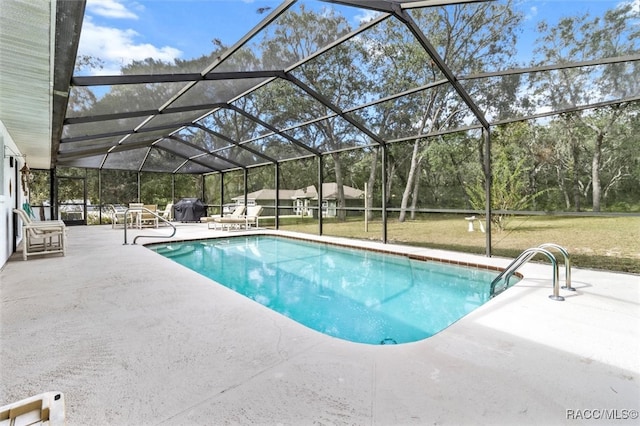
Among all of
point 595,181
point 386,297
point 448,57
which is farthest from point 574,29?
point 595,181

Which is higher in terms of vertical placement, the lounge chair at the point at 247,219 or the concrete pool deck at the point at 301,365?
the lounge chair at the point at 247,219

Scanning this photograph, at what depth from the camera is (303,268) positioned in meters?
6.09

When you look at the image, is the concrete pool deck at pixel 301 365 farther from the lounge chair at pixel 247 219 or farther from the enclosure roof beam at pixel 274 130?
the lounge chair at pixel 247 219

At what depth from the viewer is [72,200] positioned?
503 inches

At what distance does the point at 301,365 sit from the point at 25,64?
349cm

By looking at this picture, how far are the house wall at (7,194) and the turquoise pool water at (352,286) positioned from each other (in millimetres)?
2653

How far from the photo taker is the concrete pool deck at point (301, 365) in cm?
151

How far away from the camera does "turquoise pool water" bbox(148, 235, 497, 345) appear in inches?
139

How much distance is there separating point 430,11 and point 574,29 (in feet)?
7.07

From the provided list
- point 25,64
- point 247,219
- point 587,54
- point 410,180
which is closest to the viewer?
point 25,64

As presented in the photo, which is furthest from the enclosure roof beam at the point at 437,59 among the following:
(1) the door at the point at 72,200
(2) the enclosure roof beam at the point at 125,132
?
(1) the door at the point at 72,200

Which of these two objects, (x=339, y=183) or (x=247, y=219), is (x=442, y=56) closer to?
(x=247, y=219)

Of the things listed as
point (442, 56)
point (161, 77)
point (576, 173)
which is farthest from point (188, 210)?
point (576, 173)

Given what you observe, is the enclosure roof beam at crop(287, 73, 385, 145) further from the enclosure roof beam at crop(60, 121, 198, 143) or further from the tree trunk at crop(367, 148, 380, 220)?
the tree trunk at crop(367, 148, 380, 220)
